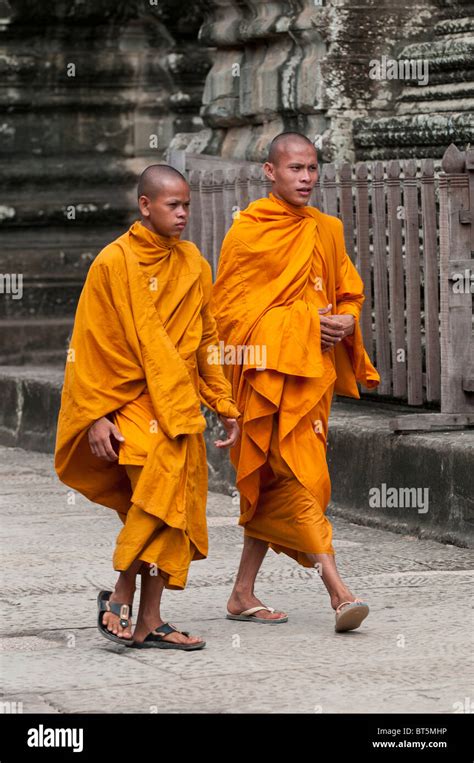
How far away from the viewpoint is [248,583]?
6.05 meters

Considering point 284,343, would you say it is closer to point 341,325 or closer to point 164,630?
point 341,325

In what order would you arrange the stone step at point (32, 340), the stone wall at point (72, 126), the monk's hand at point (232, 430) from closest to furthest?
the monk's hand at point (232, 430) < the stone step at point (32, 340) < the stone wall at point (72, 126)

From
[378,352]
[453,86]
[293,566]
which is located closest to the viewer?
[293,566]

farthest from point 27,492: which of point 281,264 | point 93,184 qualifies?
point 93,184

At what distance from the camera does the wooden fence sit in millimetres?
7586

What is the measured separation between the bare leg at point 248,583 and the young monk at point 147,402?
1.19 feet

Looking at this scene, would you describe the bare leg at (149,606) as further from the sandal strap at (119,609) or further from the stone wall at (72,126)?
the stone wall at (72,126)

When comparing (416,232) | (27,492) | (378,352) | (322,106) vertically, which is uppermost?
(322,106)

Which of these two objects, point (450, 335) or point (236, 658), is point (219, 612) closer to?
point (236, 658)

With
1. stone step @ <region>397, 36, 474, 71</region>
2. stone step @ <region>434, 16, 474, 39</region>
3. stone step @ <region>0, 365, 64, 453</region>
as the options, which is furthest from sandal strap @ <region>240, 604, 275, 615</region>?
stone step @ <region>0, 365, 64, 453</region>

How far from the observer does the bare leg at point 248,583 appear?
6.02 metres

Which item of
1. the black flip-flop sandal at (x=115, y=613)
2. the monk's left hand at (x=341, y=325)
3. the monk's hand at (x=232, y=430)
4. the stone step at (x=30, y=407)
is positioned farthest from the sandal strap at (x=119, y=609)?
the stone step at (x=30, y=407)

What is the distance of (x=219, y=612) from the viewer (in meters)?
6.17

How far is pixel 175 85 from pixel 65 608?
7.79 metres
